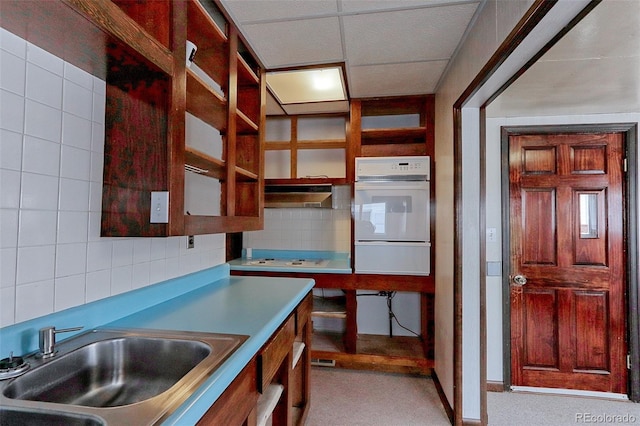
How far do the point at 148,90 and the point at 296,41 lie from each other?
1.09m

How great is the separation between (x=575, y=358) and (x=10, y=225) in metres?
3.48

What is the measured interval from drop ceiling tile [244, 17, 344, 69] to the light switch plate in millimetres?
1178

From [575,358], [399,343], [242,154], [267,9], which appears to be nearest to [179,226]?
[242,154]

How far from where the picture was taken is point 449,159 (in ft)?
6.98

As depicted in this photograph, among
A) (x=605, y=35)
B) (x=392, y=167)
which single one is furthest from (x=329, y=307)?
(x=605, y=35)

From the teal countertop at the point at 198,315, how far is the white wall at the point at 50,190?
52 mm

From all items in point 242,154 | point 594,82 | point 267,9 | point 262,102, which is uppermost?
point 267,9

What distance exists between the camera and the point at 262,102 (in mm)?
2062

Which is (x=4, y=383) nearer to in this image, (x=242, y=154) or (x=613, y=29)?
(x=242, y=154)

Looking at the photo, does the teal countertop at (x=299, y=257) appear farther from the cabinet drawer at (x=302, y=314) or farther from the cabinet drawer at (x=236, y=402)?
the cabinet drawer at (x=236, y=402)

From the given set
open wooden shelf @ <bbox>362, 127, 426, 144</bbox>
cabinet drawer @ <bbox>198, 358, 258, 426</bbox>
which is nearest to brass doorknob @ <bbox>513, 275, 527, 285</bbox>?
open wooden shelf @ <bbox>362, 127, 426, 144</bbox>

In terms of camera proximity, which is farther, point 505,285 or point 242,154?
point 505,285

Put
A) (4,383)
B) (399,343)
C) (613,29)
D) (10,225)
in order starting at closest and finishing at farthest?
(4,383), (10,225), (613,29), (399,343)

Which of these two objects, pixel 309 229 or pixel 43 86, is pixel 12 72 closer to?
pixel 43 86
